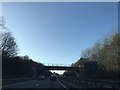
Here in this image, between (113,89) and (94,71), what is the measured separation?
2442cm

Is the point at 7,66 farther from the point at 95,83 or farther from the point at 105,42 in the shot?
the point at 95,83

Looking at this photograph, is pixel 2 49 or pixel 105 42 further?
pixel 105 42

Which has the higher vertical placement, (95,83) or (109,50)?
(109,50)

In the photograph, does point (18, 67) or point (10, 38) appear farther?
point (18, 67)

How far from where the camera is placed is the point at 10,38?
9038 cm

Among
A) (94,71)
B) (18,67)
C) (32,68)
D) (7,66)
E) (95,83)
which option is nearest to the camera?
(95,83)

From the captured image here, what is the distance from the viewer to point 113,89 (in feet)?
86.7

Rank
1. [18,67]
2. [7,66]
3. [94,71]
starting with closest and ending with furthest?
[94,71], [7,66], [18,67]

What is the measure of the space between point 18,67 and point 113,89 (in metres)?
77.4

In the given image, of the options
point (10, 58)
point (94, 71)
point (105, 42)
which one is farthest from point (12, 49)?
point (94, 71)

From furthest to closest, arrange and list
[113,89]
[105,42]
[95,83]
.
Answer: [105,42] → [95,83] → [113,89]

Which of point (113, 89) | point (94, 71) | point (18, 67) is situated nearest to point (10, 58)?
point (18, 67)

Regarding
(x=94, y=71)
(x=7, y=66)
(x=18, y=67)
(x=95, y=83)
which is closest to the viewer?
(x=95, y=83)

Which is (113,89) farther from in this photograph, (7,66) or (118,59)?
(7,66)
